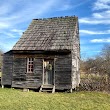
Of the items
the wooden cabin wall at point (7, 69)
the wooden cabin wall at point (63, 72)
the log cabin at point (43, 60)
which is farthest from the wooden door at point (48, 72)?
the wooden cabin wall at point (7, 69)

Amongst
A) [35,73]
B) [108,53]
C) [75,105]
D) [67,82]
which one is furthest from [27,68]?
[108,53]

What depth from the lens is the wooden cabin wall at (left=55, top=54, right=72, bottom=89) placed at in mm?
20375

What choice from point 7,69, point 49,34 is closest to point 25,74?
point 7,69

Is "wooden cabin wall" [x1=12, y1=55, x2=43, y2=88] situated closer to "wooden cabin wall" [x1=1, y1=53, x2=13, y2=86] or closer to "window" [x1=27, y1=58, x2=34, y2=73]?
"window" [x1=27, y1=58, x2=34, y2=73]

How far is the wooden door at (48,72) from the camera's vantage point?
69.0 ft

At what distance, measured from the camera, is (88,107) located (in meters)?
13.6

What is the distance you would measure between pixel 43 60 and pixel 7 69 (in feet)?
12.5

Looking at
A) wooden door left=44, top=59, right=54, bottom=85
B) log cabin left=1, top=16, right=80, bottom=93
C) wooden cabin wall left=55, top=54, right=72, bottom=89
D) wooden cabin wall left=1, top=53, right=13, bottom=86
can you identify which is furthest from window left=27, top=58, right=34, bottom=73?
wooden cabin wall left=55, top=54, right=72, bottom=89

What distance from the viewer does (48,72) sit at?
69.6 ft

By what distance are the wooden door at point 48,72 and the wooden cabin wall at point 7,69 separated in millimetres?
3515

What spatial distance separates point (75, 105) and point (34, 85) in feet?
25.5

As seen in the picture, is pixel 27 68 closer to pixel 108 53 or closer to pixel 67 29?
pixel 67 29

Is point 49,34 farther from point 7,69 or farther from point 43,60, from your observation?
point 7,69

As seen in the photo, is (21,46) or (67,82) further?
(21,46)
